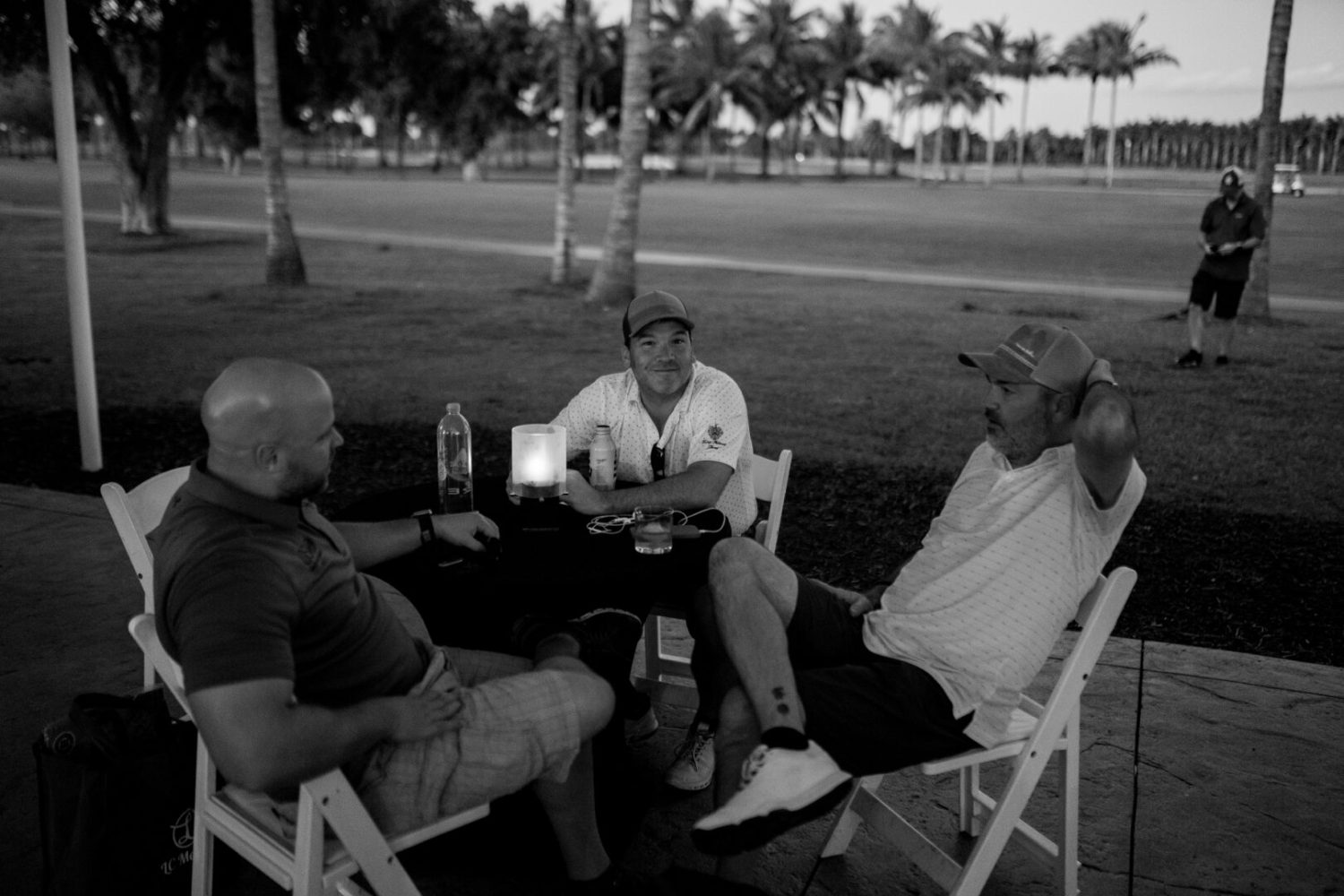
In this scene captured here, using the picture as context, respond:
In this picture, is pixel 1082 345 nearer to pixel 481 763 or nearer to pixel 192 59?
pixel 481 763

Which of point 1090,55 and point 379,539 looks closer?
point 379,539

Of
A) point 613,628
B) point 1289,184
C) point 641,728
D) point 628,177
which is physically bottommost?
point 641,728

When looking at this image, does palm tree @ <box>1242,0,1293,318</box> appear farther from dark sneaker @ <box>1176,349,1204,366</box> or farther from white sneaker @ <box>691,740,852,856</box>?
Answer: white sneaker @ <box>691,740,852,856</box>

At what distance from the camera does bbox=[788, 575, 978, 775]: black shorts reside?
263cm

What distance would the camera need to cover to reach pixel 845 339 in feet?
44.4

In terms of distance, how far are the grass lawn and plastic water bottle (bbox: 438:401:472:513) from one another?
98.9 inches

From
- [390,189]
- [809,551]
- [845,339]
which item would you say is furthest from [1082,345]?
[390,189]

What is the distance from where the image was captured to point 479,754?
244 centimetres

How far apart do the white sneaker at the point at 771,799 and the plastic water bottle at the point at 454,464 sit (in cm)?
126

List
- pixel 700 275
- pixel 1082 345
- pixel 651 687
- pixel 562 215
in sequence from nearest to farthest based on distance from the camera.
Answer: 1. pixel 1082 345
2. pixel 651 687
3. pixel 562 215
4. pixel 700 275

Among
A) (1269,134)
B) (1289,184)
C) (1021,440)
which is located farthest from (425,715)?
(1289,184)

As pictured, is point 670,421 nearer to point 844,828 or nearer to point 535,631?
point 535,631

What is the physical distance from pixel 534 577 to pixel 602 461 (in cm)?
85

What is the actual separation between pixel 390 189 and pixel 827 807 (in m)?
55.1
